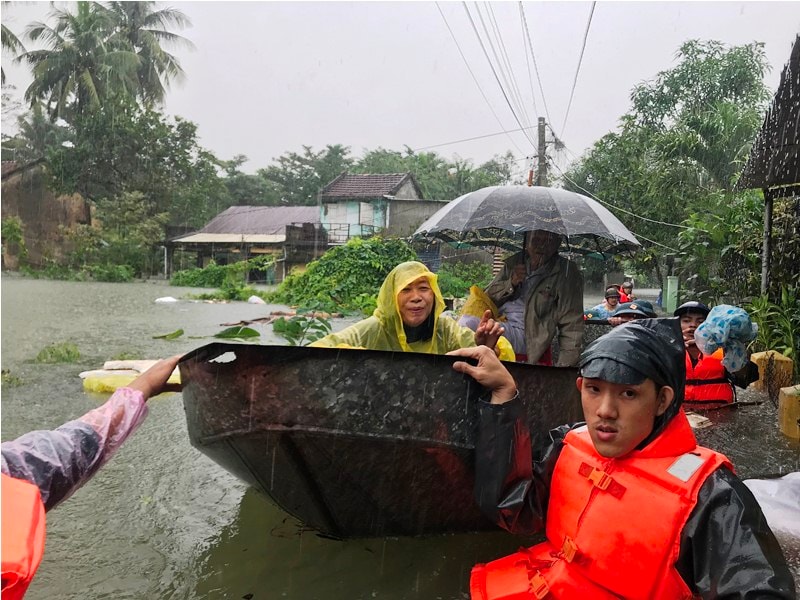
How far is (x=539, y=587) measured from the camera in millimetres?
1784

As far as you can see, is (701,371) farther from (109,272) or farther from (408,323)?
(109,272)

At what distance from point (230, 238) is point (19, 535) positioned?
35.5m

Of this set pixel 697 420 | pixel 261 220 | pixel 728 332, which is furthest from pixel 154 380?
pixel 261 220

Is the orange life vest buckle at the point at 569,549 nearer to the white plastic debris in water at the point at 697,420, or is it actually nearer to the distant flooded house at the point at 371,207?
the white plastic debris in water at the point at 697,420

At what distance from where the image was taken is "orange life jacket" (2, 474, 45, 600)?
40.7 inches

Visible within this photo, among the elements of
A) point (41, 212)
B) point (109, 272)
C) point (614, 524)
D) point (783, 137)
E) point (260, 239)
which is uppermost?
point (41, 212)

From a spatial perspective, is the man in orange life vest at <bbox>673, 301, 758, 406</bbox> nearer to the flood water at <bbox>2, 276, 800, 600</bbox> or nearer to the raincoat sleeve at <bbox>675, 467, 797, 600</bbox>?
the flood water at <bbox>2, 276, 800, 600</bbox>

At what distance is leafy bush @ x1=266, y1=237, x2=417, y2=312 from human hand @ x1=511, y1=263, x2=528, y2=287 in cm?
1449

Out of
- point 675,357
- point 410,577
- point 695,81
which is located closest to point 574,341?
point 410,577

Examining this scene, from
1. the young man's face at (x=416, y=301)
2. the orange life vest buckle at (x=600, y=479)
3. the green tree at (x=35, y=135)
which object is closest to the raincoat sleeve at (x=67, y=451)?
the orange life vest buckle at (x=600, y=479)

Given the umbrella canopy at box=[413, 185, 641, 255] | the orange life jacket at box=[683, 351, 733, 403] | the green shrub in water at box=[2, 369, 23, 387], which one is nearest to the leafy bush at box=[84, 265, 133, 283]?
the green shrub in water at box=[2, 369, 23, 387]

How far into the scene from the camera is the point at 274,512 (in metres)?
3.76

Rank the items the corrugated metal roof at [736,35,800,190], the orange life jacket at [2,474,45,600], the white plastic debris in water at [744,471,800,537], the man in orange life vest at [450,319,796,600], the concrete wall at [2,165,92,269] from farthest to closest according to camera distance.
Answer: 1. the concrete wall at [2,165,92,269]
2. the corrugated metal roof at [736,35,800,190]
3. the white plastic debris in water at [744,471,800,537]
4. the man in orange life vest at [450,319,796,600]
5. the orange life jacket at [2,474,45,600]

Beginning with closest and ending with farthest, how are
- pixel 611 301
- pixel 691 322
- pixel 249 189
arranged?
1. pixel 691 322
2. pixel 611 301
3. pixel 249 189
